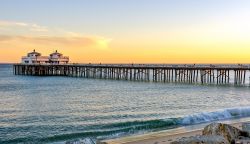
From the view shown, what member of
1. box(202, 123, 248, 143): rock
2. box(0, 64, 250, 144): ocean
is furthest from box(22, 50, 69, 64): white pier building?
box(202, 123, 248, 143): rock

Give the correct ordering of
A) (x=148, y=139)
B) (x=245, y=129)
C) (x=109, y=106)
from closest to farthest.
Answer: (x=245, y=129)
(x=148, y=139)
(x=109, y=106)

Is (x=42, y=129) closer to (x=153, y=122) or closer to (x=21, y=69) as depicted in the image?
(x=153, y=122)

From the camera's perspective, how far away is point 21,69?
9169cm

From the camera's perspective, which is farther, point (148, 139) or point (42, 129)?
point (42, 129)

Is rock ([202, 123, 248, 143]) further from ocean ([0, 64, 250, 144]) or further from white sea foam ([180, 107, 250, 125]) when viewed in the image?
white sea foam ([180, 107, 250, 125])

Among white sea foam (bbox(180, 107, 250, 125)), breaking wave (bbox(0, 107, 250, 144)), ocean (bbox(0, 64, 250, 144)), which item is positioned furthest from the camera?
white sea foam (bbox(180, 107, 250, 125))

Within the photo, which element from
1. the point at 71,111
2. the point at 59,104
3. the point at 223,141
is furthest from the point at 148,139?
the point at 59,104

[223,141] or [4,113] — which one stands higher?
[223,141]

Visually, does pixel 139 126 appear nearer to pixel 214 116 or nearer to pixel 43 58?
pixel 214 116

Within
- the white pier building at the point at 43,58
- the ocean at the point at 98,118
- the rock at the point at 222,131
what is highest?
the white pier building at the point at 43,58

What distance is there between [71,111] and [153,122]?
22.5 ft

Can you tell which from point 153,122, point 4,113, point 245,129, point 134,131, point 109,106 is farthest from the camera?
point 109,106

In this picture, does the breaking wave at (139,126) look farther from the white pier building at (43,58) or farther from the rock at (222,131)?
the white pier building at (43,58)

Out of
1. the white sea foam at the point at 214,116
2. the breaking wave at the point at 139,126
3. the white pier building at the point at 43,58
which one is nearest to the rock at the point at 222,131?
the breaking wave at the point at 139,126
